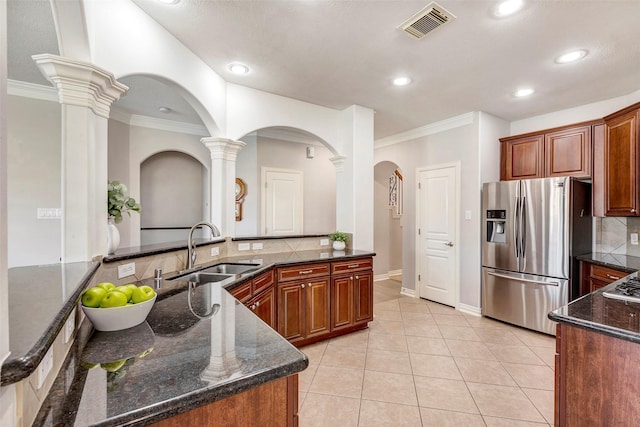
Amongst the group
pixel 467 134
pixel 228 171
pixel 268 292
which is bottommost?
pixel 268 292

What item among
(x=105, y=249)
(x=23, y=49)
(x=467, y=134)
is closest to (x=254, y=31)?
(x=105, y=249)

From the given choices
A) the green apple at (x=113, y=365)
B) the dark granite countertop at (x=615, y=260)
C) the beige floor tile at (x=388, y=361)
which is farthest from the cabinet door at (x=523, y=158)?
the green apple at (x=113, y=365)

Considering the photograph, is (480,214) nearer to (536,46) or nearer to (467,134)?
(467,134)

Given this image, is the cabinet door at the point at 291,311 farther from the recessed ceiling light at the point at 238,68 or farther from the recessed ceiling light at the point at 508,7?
the recessed ceiling light at the point at 508,7

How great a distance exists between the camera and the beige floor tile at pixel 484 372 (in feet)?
7.66

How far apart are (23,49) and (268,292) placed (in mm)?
2926

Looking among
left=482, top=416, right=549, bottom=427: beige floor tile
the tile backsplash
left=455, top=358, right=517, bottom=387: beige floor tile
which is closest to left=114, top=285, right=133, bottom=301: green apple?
left=482, top=416, right=549, bottom=427: beige floor tile

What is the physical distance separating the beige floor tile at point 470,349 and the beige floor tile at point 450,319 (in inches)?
19.9

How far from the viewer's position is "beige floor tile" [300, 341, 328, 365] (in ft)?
8.77

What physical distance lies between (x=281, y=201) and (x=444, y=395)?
12.0 feet

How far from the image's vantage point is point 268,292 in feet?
8.44

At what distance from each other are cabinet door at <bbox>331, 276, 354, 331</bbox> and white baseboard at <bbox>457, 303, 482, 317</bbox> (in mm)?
1797

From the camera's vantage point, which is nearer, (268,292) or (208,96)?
(268,292)

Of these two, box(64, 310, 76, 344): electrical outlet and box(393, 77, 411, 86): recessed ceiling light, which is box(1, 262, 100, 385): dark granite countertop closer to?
box(64, 310, 76, 344): electrical outlet
